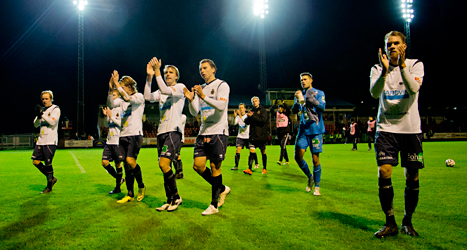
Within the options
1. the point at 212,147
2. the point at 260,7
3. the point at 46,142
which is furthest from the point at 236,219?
the point at 260,7

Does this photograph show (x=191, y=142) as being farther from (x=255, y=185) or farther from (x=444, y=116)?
(x=444, y=116)

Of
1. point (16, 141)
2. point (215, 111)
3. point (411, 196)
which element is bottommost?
point (411, 196)

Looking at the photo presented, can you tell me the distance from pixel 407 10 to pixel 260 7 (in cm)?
1812

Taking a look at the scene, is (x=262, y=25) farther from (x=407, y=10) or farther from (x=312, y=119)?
(x=312, y=119)

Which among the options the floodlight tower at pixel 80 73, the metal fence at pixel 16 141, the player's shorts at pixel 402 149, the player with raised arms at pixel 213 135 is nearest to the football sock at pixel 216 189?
the player with raised arms at pixel 213 135

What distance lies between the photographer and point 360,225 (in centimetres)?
357

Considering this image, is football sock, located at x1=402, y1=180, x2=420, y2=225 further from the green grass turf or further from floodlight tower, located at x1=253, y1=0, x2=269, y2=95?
floodlight tower, located at x1=253, y1=0, x2=269, y2=95

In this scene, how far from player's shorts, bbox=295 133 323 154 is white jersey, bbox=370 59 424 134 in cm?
236

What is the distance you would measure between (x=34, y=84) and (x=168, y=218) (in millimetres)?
52262

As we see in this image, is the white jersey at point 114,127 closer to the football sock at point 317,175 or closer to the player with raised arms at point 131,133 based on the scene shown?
the player with raised arms at point 131,133

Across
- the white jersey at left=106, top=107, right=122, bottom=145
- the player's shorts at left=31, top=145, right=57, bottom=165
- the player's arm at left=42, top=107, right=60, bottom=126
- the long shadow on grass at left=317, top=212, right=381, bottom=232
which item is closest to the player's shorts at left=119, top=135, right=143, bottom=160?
the white jersey at left=106, top=107, right=122, bottom=145

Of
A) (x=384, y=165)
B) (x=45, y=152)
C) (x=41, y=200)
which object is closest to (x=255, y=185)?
(x=384, y=165)

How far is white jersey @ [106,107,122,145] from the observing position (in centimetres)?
665

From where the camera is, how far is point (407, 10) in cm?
3391
